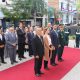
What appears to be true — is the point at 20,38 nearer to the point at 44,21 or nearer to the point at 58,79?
the point at 58,79

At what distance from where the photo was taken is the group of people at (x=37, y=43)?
11.1 m

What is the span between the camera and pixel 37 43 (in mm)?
11070

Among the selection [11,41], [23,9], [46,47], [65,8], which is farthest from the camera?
[65,8]

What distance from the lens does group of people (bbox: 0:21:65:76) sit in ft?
36.6

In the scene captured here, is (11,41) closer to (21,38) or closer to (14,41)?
(14,41)

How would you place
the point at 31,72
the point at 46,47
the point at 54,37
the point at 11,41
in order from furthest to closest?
the point at 11,41
the point at 54,37
the point at 31,72
the point at 46,47

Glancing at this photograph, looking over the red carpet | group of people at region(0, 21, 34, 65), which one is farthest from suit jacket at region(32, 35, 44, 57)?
group of people at region(0, 21, 34, 65)

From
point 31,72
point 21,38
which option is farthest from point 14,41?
point 31,72

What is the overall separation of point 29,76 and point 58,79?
3.82 feet

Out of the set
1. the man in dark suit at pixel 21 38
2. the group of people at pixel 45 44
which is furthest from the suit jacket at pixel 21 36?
the group of people at pixel 45 44

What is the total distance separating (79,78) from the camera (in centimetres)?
1099

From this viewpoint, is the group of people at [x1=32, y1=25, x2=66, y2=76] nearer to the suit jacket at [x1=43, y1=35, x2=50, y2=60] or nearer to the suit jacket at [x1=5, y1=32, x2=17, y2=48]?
the suit jacket at [x1=43, y1=35, x2=50, y2=60]

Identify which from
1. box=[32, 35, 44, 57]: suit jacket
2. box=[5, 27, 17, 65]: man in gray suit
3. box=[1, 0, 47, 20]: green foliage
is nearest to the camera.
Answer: box=[32, 35, 44, 57]: suit jacket

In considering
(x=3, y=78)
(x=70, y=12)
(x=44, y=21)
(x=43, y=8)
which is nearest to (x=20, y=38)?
(x=3, y=78)
